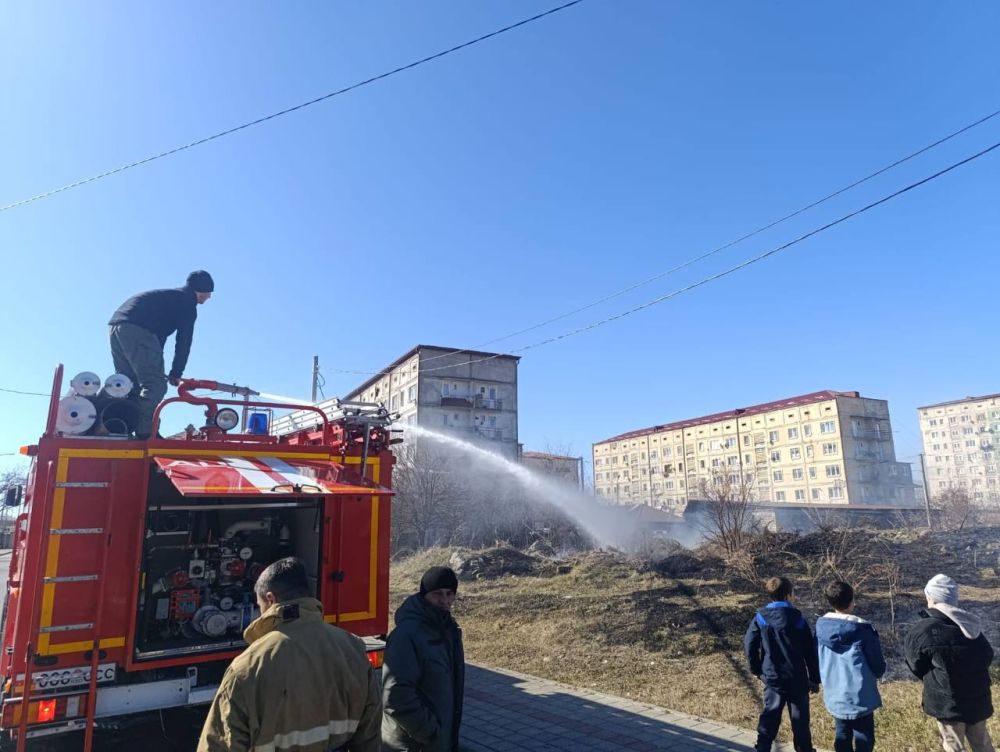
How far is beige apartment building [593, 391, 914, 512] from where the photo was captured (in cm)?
8062

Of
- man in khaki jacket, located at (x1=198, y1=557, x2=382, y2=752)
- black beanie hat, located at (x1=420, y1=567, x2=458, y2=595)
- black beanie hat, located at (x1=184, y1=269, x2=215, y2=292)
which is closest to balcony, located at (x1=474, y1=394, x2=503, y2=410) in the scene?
black beanie hat, located at (x1=184, y1=269, x2=215, y2=292)

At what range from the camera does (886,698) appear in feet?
22.4

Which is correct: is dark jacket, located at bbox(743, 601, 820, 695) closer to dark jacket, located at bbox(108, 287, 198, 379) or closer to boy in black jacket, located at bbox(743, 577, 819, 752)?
boy in black jacket, located at bbox(743, 577, 819, 752)

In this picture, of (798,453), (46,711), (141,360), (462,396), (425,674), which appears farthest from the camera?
(798,453)

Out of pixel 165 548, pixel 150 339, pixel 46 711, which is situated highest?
pixel 150 339

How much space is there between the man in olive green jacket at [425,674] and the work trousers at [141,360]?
3.71 meters

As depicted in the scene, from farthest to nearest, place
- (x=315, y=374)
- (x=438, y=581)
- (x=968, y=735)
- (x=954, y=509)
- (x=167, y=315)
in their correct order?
(x=954, y=509)
(x=315, y=374)
(x=167, y=315)
(x=968, y=735)
(x=438, y=581)

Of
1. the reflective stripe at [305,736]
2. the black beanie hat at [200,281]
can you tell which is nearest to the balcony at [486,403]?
the black beanie hat at [200,281]

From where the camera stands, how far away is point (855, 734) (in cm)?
476

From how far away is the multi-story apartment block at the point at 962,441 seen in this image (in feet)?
303

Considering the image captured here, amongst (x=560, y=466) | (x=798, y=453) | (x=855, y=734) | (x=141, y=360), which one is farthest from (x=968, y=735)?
(x=798, y=453)

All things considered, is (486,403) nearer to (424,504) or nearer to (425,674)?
(424,504)

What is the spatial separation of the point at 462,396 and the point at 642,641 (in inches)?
2176

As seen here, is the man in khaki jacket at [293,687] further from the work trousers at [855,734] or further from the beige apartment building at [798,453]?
the beige apartment building at [798,453]
